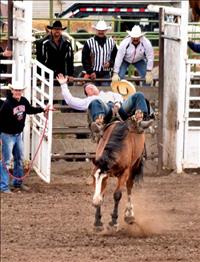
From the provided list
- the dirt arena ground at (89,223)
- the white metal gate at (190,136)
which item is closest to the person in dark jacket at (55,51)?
the dirt arena ground at (89,223)

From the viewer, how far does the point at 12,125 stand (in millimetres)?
10938

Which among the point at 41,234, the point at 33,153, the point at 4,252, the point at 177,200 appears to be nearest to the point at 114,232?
the point at 41,234

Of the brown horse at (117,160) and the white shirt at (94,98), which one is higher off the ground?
the white shirt at (94,98)

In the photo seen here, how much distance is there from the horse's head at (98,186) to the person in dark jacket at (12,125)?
265 cm

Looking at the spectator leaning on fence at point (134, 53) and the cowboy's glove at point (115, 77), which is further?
the spectator leaning on fence at point (134, 53)

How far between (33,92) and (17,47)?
2.19 feet

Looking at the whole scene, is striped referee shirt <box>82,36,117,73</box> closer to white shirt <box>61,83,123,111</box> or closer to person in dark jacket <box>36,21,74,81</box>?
person in dark jacket <box>36,21,74,81</box>

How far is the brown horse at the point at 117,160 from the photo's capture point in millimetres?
8430

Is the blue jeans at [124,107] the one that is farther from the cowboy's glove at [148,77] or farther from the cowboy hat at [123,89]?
the cowboy's glove at [148,77]

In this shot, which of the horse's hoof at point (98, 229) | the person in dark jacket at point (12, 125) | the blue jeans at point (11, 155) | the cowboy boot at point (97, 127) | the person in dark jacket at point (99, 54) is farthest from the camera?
the person in dark jacket at point (99, 54)

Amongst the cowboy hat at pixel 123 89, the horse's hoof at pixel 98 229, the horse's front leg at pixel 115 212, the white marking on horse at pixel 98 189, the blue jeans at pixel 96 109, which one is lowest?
the horse's hoof at pixel 98 229

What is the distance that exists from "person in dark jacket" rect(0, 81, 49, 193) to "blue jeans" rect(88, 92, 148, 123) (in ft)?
5.77

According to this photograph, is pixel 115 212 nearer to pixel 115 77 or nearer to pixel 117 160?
pixel 117 160

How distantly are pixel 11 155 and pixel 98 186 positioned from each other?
3.23 meters
